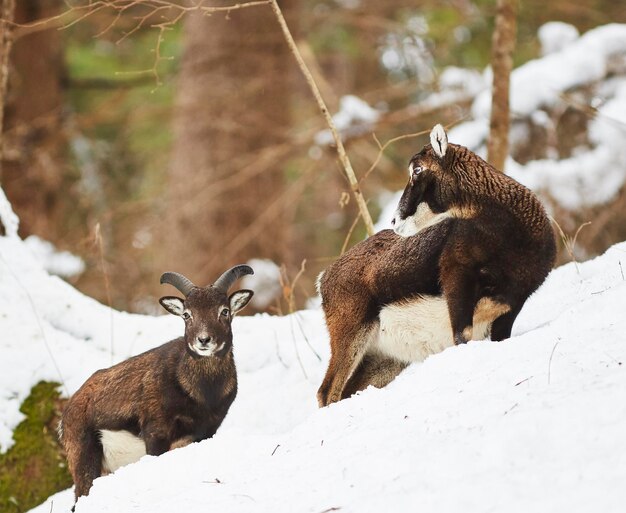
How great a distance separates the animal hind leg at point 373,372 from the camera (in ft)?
22.0

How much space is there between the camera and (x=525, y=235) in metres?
5.89

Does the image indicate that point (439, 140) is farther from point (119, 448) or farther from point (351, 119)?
point (351, 119)

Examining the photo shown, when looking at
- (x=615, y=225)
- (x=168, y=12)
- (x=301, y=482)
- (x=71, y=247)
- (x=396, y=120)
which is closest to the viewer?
(x=301, y=482)

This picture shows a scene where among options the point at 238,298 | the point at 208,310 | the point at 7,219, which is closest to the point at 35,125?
the point at 7,219

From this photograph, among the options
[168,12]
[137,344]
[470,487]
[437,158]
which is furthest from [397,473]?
[168,12]

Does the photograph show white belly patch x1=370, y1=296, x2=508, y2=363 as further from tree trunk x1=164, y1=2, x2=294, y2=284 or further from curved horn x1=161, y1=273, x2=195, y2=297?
tree trunk x1=164, y1=2, x2=294, y2=284

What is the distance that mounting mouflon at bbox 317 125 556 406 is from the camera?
5871 millimetres

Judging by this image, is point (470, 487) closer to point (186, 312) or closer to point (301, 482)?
point (301, 482)

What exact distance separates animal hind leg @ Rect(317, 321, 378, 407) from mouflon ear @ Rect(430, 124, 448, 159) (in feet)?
4.09

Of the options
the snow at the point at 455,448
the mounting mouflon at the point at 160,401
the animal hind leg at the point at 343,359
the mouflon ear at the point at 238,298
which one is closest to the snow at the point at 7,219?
the mounting mouflon at the point at 160,401

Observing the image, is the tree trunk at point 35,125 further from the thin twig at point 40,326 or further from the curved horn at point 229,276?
the curved horn at point 229,276

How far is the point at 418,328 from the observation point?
6359mm

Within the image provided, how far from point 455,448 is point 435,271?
7.59 feet

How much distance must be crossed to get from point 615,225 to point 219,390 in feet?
20.1
